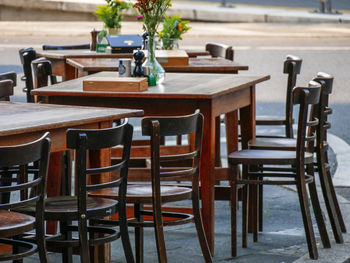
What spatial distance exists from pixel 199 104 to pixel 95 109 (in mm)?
851

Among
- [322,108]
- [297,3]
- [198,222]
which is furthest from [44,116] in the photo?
[297,3]

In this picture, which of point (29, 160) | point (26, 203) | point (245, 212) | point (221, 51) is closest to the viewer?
point (29, 160)

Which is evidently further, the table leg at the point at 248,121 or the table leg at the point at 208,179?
the table leg at the point at 248,121

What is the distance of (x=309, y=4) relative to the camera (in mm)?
32969

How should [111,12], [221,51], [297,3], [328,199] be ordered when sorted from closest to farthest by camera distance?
1. [328,199]
2. [221,51]
3. [111,12]
4. [297,3]

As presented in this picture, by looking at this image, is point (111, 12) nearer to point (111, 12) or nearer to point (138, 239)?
point (111, 12)

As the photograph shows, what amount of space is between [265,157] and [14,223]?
85.6 inches

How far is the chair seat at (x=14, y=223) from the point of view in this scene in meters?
4.41

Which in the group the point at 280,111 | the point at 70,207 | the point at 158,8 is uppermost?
the point at 158,8

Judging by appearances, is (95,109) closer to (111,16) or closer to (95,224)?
(95,224)

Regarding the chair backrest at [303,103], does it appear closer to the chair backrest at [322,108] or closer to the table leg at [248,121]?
the chair backrest at [322,108]

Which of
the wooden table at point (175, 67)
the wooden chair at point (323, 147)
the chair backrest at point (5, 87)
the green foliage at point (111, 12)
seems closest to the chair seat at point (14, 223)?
the chair backrest at point (5, 87)

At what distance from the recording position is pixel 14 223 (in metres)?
4.52

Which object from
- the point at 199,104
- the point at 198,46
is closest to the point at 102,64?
the point at 199,104
